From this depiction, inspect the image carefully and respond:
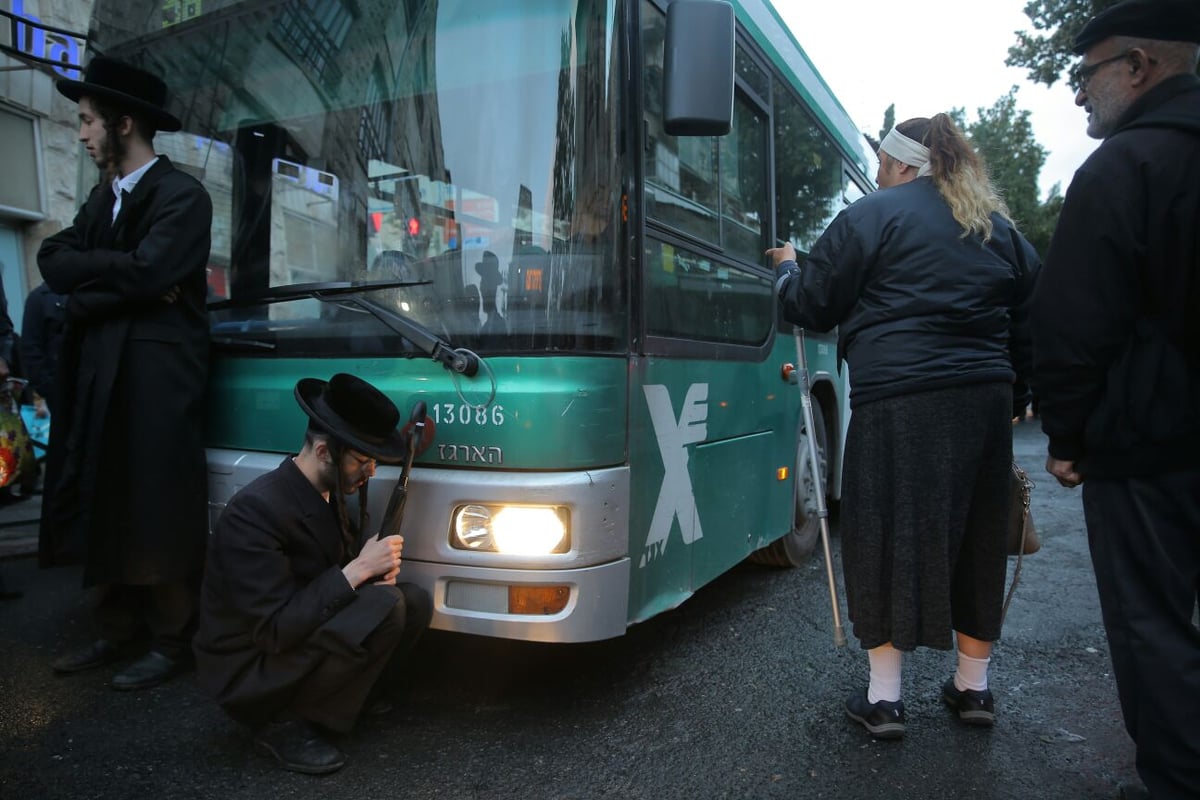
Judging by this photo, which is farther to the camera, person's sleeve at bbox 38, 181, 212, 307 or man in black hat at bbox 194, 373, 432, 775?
person's sleeve at bbox 38, 181, 212, 307

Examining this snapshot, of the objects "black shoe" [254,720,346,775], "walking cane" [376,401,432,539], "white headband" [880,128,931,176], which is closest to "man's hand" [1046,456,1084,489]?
"white headband" [880,128,931,176]

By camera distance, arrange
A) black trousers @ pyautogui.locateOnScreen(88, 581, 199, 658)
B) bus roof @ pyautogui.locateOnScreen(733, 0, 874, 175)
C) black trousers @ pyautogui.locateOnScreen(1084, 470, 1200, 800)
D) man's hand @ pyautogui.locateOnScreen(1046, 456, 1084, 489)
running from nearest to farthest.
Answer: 1. black trousers @ pyautogui.locateOnScreen(1084, 470, 1200, 800)
2. man's hand @ pyautogui.locateOnScreen(1046, 456, 1084, 489)
3. black trousers @ pyautogui.locateOnScreen(88, 581, 199, 658)
4. bus roof @ pyautogui.locateOnScreen(733, 0, 874, 175)

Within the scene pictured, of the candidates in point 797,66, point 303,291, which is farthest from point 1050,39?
point 303,291

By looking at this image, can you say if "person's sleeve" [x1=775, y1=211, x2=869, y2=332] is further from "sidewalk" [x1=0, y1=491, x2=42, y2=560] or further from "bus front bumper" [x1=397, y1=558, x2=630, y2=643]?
"sidewalk" [x1=0, y1=491, x2=42, y2=560]

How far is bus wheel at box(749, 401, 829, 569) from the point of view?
4590 mm

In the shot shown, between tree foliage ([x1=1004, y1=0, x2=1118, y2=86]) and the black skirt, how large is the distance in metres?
15.8

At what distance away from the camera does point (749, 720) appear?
285cm

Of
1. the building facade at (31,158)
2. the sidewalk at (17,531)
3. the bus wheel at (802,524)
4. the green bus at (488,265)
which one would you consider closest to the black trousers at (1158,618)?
the green bus at (488,265)

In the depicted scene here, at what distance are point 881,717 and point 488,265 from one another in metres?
Answer: 1.95

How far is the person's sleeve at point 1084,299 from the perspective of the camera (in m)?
1.89

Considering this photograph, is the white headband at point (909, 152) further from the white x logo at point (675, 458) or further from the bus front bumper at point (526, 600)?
the bus front bumper at point (526, 600)

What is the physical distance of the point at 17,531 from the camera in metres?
4.33

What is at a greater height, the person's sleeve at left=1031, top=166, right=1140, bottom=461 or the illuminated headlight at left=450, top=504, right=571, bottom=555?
the person's sleeve at left=1031, top=166, right=1140, bottom=461

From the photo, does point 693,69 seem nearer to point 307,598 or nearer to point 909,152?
point 909,152
